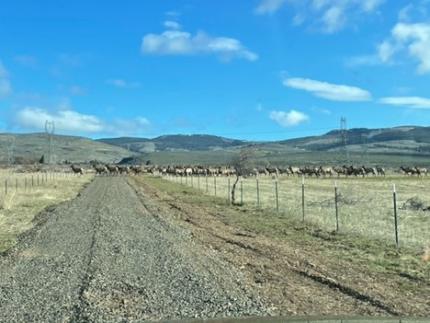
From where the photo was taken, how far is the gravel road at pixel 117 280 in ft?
36.6

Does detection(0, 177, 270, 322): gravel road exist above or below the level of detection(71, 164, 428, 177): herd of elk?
below

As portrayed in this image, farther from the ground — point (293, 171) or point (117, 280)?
point (293, 171)

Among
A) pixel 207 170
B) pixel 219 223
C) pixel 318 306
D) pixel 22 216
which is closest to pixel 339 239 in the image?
pixel 219 223

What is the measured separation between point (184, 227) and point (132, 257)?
836cm

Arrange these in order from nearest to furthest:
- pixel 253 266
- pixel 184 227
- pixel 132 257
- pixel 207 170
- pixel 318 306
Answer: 1. pixel 318 306
2. pixel 253 266
3. pixel 132 257
4. pixel 184 227
5. pixel 207 170

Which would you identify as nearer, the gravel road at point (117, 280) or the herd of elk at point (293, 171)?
the gravel road at point (117, 280)

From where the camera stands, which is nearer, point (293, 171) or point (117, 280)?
point (117, 280)

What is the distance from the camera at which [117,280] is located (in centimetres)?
1390

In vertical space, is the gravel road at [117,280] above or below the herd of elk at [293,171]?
below

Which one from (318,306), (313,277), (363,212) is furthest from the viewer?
(363,212)

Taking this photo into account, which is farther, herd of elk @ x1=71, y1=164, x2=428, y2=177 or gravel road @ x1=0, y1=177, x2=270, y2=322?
herd of elk @ x1=71, y1=164, x2=428, y2=177

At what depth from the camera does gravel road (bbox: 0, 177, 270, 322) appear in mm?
11156

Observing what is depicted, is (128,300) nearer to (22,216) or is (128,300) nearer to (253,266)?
(253,266)

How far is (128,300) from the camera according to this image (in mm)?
11984
